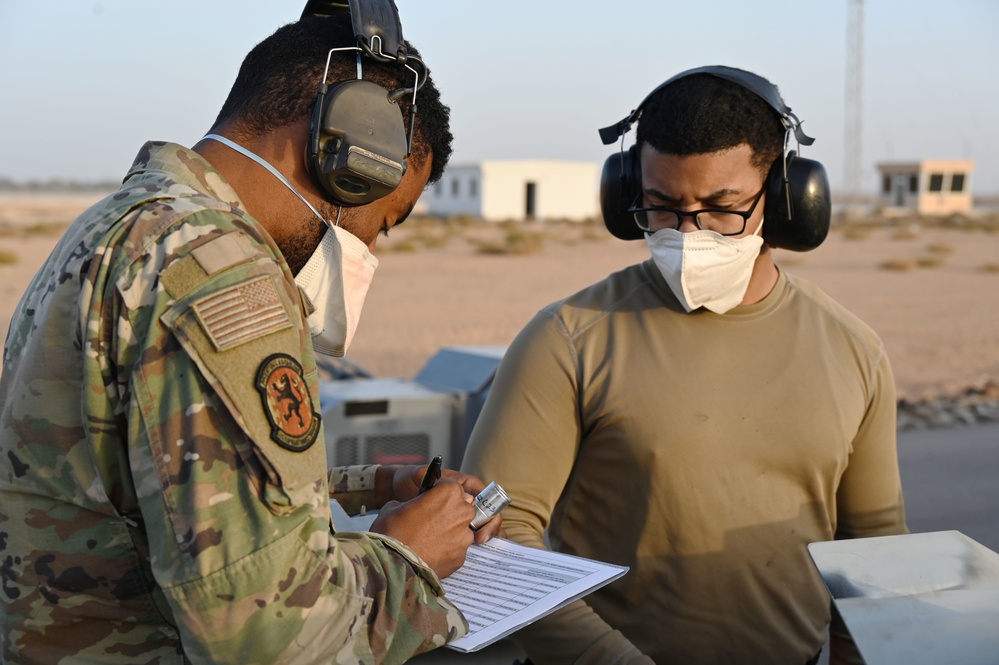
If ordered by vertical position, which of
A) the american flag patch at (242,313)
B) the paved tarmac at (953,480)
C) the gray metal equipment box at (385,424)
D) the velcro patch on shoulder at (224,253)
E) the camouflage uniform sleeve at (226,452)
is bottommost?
the paved tarmac at (953,480)

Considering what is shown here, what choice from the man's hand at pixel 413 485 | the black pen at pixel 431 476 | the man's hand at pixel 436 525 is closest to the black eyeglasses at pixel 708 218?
the man's hand at pixel 413 485

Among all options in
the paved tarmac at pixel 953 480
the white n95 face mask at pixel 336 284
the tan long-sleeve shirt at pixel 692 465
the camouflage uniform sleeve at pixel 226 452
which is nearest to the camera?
the camouflage uniform sleeve at pixel 226 452

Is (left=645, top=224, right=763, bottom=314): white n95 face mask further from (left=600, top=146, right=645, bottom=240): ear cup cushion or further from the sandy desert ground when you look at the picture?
the sandy desert ground

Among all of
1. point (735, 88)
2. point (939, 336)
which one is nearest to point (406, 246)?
point (939, 336)

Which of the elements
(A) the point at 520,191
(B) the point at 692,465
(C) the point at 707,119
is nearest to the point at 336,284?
(B) the point at 692,465

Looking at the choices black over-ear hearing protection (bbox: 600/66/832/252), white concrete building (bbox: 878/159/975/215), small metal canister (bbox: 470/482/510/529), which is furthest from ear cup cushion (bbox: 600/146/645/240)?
white concrete building (bbox: 878/159/975/215)

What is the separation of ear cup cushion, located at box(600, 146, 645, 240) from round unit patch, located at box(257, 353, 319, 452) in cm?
171

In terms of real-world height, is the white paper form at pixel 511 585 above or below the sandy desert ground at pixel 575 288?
Result: above

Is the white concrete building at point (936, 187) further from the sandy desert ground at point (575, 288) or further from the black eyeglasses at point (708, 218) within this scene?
the black eyeglasses at point (708, 218)

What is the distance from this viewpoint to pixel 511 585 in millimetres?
1794

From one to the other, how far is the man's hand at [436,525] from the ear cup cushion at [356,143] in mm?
542

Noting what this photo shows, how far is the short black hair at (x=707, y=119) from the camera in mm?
2635

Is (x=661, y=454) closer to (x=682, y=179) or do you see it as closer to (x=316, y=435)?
(x=682, y=179)

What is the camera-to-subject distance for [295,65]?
5.74ft
